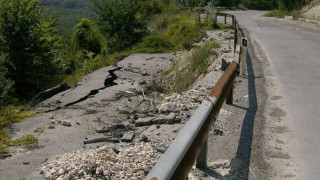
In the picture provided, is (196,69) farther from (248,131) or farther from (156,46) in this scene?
(156,46)

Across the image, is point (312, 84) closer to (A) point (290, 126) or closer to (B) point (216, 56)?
(A) point (290, 126)

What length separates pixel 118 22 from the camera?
21078 millimetres

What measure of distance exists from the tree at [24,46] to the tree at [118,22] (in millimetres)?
6791

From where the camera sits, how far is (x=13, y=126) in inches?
328

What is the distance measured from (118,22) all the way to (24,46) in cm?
799

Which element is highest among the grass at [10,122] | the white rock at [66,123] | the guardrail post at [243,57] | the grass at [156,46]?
the guardrail post at [243,57]

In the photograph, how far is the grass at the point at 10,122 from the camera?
6.88 meters

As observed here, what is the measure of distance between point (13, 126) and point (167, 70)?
261 inches

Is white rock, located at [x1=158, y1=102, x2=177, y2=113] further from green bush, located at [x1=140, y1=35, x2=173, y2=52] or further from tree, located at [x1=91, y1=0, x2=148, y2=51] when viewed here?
tree, located at [x1=91, y1=0, x2=148, y2=51]

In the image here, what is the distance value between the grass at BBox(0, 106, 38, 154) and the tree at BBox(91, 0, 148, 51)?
37.1 ft

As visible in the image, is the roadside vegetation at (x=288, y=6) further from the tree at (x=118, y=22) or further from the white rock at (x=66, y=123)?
the white rock at (x=66, y=123)

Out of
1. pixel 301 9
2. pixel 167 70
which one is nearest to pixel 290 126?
pixel 167 70

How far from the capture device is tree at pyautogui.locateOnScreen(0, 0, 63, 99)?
1349cm

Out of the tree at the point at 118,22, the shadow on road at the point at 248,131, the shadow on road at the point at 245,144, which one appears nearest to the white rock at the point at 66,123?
the shadow on road at the point at 245,144
